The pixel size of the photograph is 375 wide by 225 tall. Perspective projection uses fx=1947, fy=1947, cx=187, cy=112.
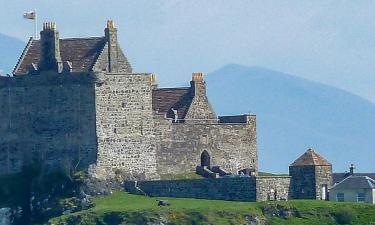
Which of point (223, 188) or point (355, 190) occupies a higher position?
point (223, 188)

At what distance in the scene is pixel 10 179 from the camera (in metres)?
101

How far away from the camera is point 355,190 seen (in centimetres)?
10362

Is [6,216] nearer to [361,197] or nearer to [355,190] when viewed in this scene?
[355,190]

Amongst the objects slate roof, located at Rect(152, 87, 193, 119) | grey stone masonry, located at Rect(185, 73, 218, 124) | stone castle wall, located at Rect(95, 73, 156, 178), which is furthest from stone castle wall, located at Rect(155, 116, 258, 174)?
slate roof, located at Rect(152, 87, 193, 119)

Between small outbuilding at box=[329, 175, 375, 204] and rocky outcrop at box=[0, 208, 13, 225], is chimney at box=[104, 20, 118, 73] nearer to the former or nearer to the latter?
rocky outcrop at box=[0, 208, 13, 225]

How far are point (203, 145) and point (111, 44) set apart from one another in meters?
8.39

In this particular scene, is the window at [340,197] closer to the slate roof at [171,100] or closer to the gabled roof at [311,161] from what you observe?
the gabled roof at [311,161]

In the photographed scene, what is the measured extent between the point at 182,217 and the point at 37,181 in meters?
9.96

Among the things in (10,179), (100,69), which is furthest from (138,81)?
(10,179)

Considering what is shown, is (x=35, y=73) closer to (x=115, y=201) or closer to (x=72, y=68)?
(x=72, y=68)

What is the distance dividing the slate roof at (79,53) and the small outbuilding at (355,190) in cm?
1436

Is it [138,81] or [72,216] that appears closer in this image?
[72,216]

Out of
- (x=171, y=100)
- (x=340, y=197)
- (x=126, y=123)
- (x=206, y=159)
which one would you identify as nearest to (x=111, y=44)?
(x=126, y=123)

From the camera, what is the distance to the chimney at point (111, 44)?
333ft
